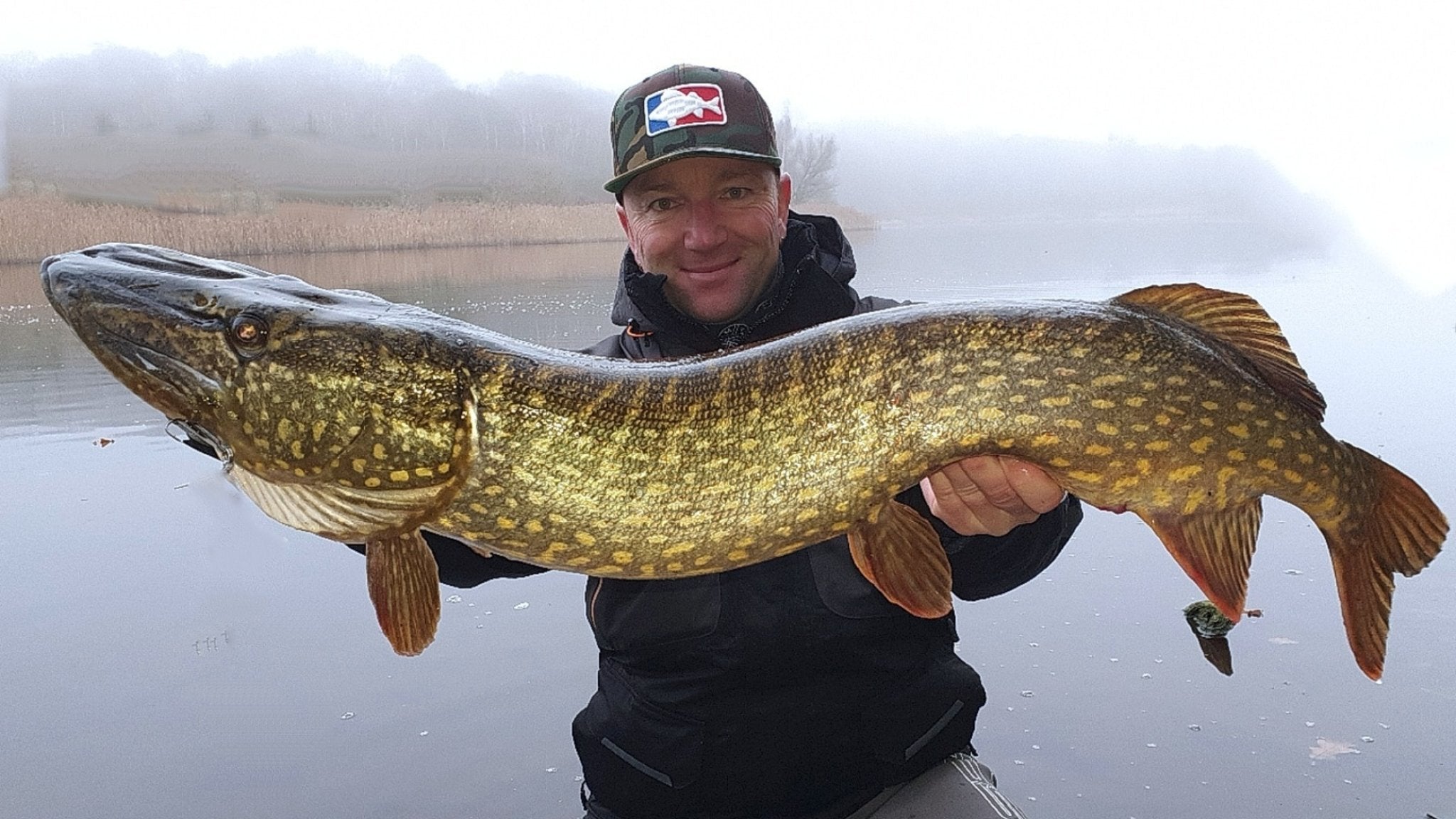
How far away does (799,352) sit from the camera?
1573mm

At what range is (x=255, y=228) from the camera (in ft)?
48.4

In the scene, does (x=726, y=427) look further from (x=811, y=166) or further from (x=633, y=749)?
(x=811, y=166)

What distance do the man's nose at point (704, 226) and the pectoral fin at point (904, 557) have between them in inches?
42.0

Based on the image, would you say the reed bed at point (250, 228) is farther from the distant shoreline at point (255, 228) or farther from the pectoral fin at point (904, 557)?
the pectoral fin at point (904, 557)

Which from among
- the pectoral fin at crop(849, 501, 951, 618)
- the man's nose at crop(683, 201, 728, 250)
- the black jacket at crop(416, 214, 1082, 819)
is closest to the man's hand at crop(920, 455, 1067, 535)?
the pectoral fin at crop(849, 501, 951, 618)

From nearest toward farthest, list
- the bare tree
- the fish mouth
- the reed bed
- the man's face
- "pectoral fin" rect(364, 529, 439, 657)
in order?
the fish mouth < "pectoral fin" rect(364, 529, 439, 657) < the man's face < the reed bed < the bare tree

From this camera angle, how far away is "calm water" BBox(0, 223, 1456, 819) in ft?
8.10

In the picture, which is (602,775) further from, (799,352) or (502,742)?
(799,352)

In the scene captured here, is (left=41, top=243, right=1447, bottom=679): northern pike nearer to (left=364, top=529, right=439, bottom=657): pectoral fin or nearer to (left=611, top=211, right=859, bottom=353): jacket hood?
(left=364, top=529, right=439, bottom=657): pectoral fin

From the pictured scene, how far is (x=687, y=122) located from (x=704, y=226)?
0.88 feet

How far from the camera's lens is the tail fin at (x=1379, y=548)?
1620mm

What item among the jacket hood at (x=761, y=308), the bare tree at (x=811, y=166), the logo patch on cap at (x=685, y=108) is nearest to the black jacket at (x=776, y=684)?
the jacket hood at (x=761, y=308)

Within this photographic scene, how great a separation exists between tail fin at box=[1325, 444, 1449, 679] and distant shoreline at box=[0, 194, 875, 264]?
10.5 metres

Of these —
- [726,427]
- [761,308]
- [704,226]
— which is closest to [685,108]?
[704,226]
